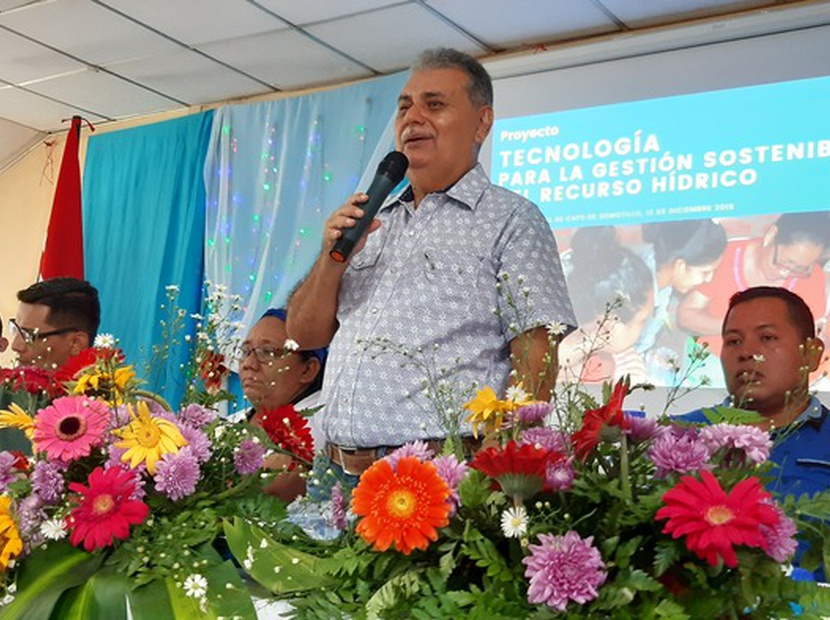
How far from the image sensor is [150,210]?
503 cm

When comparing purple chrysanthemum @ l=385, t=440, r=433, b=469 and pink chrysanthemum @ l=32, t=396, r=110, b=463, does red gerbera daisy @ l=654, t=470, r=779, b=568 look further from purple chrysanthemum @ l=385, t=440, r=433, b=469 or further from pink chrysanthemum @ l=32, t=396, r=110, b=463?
pink chrysanthemum @ l=32, t=396, r=110, b=463

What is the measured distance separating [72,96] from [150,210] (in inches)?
26.0

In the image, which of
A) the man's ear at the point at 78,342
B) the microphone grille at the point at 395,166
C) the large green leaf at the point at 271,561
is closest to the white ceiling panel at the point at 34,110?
the man's ear at the point at 78,342

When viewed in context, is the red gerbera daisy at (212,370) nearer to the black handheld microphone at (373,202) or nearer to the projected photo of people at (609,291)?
the black handheld microphone at (373,202)

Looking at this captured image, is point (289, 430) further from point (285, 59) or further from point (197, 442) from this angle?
point (285, 59)

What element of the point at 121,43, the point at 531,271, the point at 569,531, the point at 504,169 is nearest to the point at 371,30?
the point at 504,169

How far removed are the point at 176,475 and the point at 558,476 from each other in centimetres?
45

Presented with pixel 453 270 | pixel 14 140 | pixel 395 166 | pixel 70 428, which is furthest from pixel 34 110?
pixel 70 428

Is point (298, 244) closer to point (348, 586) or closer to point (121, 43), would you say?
point (121, 43)

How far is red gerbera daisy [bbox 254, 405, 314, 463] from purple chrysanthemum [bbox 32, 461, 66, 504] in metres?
0.26

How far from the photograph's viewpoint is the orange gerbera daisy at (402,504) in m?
0.85

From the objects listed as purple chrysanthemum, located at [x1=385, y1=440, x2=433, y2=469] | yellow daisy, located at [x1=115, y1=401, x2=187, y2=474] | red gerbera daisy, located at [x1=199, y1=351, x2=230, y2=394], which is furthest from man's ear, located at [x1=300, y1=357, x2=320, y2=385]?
purple chrysanthemum, located at [x1=385, y1=440, x2=433, y2=469]

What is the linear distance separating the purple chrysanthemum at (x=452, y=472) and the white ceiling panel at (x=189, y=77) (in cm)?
377

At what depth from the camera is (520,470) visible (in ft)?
2.76
